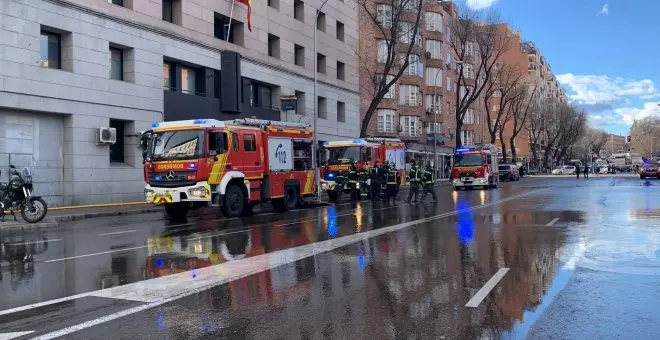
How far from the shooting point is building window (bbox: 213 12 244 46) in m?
29.5

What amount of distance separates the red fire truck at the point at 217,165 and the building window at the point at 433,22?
137ft

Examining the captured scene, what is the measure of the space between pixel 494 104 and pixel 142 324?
98510mm

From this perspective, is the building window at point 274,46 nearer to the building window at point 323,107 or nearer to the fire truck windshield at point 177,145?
the building window at point 323,107

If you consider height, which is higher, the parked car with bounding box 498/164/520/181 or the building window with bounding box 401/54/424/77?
the building window with bounding box 401/54/424/77

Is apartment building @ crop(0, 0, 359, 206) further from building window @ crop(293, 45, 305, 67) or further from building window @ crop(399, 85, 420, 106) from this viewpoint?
building window @ crop(399, 85, 420, 106)

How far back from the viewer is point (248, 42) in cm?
3088

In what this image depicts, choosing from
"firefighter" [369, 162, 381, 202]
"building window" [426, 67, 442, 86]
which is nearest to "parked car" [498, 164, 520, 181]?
"building window" [426, 67, 442, 86]

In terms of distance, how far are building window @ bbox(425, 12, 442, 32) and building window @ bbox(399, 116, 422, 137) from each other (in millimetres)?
10114

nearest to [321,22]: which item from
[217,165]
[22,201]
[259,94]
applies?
[259,94]

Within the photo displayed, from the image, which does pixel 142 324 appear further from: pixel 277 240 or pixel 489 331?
pixel 277 240

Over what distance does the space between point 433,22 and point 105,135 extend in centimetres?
4285

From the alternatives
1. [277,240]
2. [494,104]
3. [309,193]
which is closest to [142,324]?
[277,240]

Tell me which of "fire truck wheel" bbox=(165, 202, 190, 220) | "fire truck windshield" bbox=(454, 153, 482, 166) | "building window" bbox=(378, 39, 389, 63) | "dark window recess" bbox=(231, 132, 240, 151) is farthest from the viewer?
"building window" bbox=(378, 39, 389, 63)

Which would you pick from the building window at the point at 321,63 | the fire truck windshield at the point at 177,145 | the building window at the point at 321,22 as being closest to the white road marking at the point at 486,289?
the fire truck windshield at the point at 177,145
